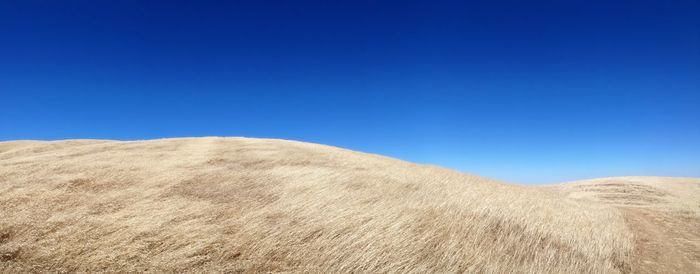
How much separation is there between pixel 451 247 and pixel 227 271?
8.32 metres

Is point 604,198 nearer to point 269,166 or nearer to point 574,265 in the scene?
point 574,265

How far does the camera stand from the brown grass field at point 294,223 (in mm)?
12797

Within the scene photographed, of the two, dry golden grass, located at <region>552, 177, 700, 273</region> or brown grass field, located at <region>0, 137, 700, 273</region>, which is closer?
brown grass field, located at <region>0, 137, 700, 273</region>

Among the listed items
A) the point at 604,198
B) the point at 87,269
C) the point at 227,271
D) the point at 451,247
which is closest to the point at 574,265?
the point at 451,247

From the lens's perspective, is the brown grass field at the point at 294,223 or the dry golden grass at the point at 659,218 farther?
the dry golden grass at the point at 659,218

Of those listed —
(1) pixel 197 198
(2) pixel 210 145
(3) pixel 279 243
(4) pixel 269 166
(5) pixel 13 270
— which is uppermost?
(2) pixel 210 145

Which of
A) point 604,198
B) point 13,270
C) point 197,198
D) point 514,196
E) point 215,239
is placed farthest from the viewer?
point 604,198

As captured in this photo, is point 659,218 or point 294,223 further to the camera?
point 659,218

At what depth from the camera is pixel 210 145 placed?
106ft

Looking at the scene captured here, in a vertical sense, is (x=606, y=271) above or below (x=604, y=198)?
below

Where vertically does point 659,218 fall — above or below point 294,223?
above

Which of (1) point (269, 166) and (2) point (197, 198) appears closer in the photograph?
(2) point (197, 198)

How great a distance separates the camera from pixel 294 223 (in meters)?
15.1

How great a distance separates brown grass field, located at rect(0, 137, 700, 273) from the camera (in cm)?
1280
